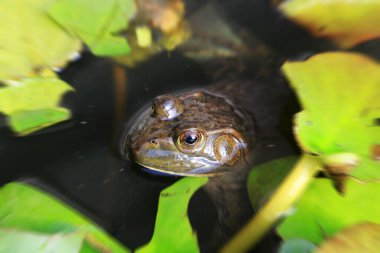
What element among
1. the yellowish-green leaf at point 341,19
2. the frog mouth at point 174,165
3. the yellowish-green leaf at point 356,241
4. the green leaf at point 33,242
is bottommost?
the yellowish-green leaf at point 356,241

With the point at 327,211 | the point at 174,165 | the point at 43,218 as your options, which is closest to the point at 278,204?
the point at 327,211

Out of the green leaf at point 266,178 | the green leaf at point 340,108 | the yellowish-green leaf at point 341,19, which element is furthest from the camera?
the yellowish-green leaf at point 341,19

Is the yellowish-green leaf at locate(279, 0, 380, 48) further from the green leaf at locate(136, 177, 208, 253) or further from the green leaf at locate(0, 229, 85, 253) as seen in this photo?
the green leaf at locate(0, 229, 85, 253)

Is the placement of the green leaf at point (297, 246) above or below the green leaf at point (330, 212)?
below

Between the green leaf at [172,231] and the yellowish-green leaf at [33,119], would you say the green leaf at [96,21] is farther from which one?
the green leaf at [172,231]

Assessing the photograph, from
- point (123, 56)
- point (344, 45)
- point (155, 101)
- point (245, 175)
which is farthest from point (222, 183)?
point (344, 45)

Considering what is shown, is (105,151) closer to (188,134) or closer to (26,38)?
(188,134)

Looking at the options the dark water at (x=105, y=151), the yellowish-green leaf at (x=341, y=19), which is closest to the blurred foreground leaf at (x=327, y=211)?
the dark water at (x=105, y=151)
